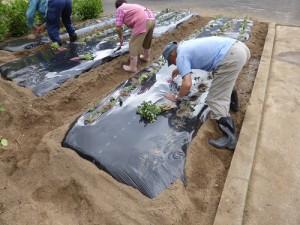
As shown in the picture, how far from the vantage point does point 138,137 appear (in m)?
3.50

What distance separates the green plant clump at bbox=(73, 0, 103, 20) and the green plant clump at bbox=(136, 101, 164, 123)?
20.3 feet

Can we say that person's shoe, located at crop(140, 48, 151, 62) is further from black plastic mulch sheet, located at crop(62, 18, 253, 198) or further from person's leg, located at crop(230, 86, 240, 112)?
person's leg, located at crop(230, 86, 240, 112)

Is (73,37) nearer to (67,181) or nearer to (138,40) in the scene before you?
(138,40)

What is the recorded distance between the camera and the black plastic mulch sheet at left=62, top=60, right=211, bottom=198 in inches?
122

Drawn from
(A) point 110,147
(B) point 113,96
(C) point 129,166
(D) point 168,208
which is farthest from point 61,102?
(D) point 168,208

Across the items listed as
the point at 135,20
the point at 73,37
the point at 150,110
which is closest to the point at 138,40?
the point at 135,20

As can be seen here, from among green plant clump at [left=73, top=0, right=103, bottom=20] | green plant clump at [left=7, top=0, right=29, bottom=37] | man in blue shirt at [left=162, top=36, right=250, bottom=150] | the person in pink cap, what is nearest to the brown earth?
man in blue shirt at [left=162, top=36, right=250, bottom=150]

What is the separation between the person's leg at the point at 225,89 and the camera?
364 centimetres

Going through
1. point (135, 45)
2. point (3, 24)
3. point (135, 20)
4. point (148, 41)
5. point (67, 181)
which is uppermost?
point (135, 20)

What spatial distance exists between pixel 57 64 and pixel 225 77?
329 centimetres

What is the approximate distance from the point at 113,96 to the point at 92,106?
37 cm

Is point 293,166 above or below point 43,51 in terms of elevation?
below

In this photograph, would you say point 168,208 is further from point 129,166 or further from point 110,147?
point 110,147

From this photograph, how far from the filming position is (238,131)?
13.9ft
